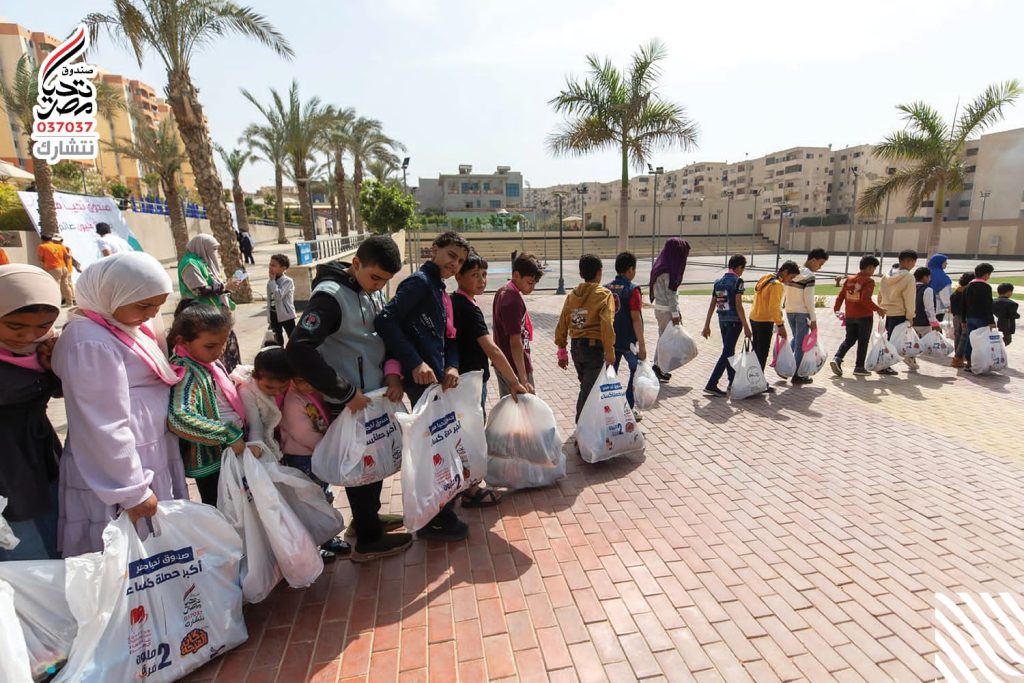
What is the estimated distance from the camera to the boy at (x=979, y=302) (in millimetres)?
7324

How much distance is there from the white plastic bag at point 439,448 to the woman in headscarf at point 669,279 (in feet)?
12.9

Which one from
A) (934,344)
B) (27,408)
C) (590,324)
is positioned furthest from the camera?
→ (934,344)

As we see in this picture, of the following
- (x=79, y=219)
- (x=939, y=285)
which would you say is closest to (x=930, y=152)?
(x=939, y=285)

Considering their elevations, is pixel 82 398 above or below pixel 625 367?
above

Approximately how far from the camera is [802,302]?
655 centimetres

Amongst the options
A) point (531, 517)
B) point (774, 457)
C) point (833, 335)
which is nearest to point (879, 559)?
point (774, 457)

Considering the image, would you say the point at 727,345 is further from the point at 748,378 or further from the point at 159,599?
the point at 159,599

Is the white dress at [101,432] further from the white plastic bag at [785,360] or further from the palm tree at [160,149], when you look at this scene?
the palm tree at [160,149]

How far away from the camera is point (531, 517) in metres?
3.67

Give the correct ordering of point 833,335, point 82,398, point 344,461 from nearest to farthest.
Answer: point 82,398 → point 344,461 → point 833,335

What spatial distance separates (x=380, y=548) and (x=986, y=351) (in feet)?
29.0

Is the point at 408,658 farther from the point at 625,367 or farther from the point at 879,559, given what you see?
the point at 625,367

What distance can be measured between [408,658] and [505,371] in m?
1.75

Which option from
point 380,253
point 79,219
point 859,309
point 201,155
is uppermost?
point 201,155
